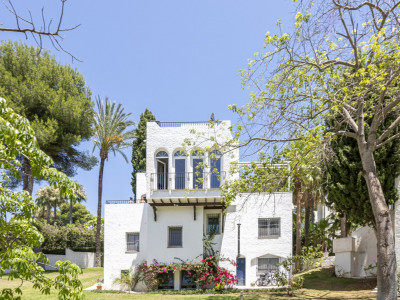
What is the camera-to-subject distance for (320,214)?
40438 millimetres

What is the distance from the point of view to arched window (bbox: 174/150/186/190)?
24.9 m

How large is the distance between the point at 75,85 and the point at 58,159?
5810 mm

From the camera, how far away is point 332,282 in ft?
71.5

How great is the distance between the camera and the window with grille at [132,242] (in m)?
25.6

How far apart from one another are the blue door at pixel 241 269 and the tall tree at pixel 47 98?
14.5 m

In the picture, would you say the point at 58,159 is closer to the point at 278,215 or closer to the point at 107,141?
the point at 107,141

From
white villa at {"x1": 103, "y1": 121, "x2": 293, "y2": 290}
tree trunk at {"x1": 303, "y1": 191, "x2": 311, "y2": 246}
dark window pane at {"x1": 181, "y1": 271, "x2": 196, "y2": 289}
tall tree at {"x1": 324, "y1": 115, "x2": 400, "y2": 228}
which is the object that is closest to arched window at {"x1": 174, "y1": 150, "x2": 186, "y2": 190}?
white villa at {"x1": 103, "y1": 121, "x2": 293, "y2": 290}

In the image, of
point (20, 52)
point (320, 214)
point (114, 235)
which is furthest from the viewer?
point (320, 214)

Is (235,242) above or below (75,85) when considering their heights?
below

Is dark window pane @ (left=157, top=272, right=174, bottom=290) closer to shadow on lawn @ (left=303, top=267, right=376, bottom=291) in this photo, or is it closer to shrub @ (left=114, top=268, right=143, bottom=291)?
shrub @ (left=114, top=268, right=143, bottom=291)

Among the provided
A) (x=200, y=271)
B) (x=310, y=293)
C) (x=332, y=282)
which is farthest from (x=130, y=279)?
(x=332, y=282)

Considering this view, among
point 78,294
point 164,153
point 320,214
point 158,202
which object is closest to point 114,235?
point 158,202

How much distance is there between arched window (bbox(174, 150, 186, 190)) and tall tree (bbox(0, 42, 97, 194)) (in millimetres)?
9147

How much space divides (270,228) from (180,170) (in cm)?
615
